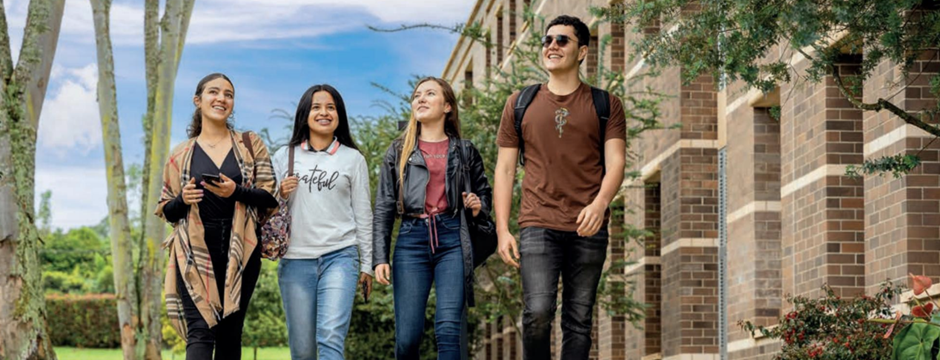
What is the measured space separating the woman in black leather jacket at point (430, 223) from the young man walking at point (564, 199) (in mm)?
401

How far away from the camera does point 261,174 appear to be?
9.28m

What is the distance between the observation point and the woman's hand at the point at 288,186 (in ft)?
30.9

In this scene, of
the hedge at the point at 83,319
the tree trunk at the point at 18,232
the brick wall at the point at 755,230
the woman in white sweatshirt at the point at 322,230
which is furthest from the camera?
the hedge at the point at 83,319

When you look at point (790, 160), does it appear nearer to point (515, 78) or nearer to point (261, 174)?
point (515, 78)

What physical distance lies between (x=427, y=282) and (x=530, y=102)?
1.27 meters

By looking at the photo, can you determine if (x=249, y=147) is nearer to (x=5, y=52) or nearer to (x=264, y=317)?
(x=5, y=52)

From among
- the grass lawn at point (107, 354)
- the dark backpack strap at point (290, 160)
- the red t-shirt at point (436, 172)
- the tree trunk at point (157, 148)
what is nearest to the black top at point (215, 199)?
the dark backpack strap at point (290, 160)

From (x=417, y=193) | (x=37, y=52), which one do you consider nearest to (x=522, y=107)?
(x=417, y=193)

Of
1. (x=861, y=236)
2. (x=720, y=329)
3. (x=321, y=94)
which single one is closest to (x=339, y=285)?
(x=321, y=94)

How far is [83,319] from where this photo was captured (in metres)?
68.8

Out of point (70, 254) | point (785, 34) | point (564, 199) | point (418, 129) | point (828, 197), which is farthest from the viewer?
point (70, 254)

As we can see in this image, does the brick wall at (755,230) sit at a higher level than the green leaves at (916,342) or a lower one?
higher

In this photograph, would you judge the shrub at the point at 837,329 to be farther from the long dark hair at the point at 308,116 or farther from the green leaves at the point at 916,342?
the long dark hair at the point at 308,116

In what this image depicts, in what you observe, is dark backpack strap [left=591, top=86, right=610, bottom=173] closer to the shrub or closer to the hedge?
the shrub
